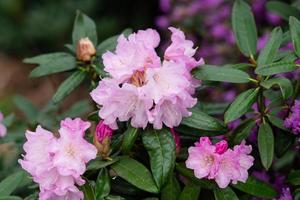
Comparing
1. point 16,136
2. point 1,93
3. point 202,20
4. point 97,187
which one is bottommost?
point 1,93

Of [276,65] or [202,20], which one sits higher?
[276,65]

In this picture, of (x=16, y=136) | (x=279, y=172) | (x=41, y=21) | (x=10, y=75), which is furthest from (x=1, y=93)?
(x=279, y=172)

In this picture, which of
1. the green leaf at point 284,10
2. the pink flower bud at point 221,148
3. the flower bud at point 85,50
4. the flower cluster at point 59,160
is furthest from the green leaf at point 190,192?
the green leaf at point 284,10

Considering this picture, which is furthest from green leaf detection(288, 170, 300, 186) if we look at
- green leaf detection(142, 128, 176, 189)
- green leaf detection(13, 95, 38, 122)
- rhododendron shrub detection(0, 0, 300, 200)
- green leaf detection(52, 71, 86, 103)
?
green leaf detection(13, 95, 38, 122)

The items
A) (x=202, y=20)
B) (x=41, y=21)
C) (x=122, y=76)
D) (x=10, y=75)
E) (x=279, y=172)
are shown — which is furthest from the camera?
(x=10, y=75)

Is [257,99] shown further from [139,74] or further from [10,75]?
[10,75]

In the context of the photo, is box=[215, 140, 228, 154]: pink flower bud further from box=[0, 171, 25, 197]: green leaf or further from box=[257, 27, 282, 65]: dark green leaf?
box=[0, 171, 25, 197]: green leaf
